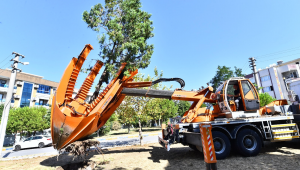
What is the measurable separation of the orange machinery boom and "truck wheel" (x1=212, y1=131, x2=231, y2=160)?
1.11 metres

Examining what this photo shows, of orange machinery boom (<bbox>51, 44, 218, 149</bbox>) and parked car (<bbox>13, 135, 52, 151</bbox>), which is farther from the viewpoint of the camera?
parked car (<bbox>13, 135, 52, 151</bbox>)

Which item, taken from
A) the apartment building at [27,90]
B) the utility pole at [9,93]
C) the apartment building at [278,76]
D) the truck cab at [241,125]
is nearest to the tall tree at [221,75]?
the truck cab at [241,125]

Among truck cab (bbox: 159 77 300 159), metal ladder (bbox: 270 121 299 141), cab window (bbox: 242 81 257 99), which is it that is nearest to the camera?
truck cab (bbox: 159 77 300 159)

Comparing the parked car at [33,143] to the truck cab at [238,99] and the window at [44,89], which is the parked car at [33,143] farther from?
the window at [44,89]

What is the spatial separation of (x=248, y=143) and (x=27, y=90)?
43.9m

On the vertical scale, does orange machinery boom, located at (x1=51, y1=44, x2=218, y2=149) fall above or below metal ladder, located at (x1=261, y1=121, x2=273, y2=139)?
above

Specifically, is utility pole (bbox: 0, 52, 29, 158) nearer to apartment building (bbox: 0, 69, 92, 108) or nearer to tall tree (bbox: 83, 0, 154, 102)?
tall tree (bbox: 83, 0, 154, 102)

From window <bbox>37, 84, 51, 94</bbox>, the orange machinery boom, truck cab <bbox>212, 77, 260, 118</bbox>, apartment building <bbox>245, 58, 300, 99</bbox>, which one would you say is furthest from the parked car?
apartment building <bbox>245, 58, 300, 99</bbox>

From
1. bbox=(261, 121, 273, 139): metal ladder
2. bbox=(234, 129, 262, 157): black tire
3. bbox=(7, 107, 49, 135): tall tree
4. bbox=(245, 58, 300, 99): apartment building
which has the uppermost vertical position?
bbox=(245, 58, 300, 99): apartment building

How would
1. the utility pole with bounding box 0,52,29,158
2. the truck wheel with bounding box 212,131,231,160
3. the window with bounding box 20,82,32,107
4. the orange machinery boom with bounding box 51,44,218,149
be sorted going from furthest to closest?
the window with bounding box 20,82,32,107 → the utility pole with bounding box 0,52,29,158 → the truck wheel with bounding box 212,131,231,160 → the orange machinery boom with bounding box 51,44,218,149

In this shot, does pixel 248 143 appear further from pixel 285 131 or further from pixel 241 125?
pixel 285 131

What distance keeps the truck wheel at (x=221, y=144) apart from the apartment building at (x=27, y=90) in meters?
39.3

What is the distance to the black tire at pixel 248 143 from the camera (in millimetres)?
6543

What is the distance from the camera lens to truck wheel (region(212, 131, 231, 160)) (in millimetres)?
6410
